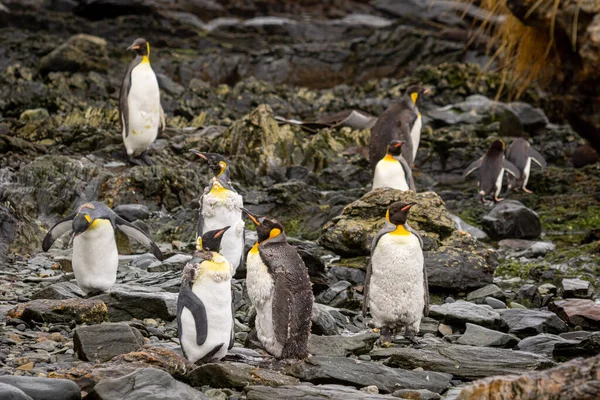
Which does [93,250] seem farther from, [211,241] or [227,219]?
[211,241]

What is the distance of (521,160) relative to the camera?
1202 centimetres

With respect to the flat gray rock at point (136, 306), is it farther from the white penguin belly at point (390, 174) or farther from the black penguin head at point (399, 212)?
the white penguin belly at point (390, 174)

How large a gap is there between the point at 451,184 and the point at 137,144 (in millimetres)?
4825

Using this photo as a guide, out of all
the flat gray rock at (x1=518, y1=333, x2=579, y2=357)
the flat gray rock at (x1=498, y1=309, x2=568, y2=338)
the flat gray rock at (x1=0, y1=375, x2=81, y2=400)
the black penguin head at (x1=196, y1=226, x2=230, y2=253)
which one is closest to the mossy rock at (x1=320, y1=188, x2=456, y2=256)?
the flat gray rock at (x1=498, y1=309, x2=568, y2=338)

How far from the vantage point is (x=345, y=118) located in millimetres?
14602

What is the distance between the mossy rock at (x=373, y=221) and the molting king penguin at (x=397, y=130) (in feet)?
9.44

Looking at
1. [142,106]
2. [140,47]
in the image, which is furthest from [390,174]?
[140,47]

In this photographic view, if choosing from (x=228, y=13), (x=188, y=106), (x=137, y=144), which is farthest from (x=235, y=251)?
(x=228, y=13)

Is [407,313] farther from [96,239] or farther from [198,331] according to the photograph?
[96,239]

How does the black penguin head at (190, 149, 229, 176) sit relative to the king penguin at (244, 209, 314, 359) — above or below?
above

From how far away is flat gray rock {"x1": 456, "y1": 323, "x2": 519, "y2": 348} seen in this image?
600 cm

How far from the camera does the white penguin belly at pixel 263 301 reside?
5273 millimetres

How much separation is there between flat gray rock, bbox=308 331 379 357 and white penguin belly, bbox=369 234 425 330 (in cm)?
50

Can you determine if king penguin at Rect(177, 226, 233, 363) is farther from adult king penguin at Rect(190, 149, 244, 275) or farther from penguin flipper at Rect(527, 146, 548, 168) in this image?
penguin flipper at Rect(527, 146, 548, 168)
